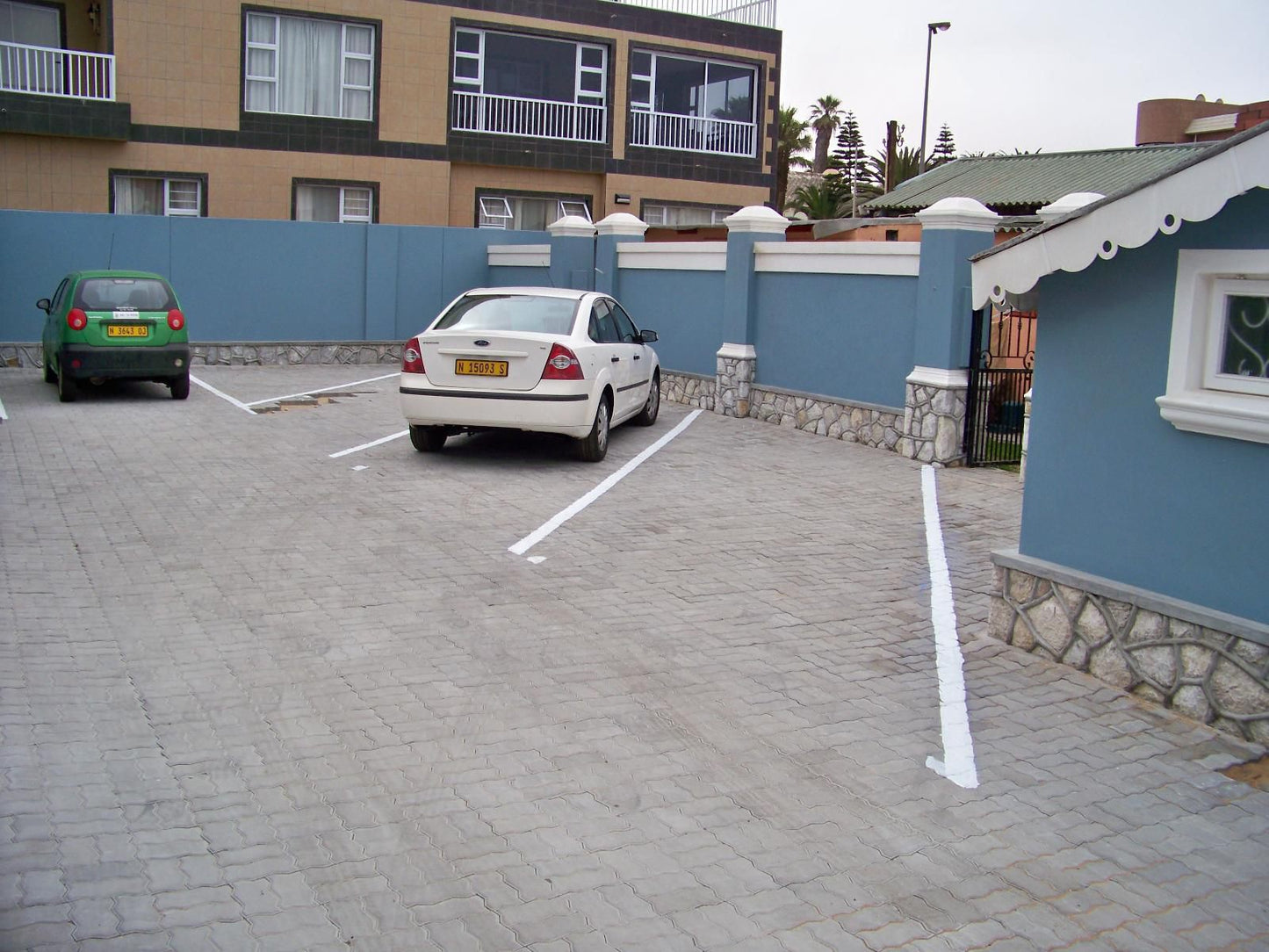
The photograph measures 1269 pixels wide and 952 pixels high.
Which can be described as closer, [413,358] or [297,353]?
[413,358]

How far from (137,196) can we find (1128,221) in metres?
23.1

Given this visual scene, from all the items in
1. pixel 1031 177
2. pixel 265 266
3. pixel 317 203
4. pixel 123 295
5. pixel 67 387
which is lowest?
pixel 67 387

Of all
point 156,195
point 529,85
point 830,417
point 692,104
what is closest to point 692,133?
Answer: point 692,104

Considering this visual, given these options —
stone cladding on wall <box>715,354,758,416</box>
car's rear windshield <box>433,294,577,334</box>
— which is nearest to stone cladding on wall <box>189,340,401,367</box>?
stone cladding on wall <box>715,354,758,416</box>

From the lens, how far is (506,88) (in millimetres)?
30125

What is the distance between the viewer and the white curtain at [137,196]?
24.4 meters

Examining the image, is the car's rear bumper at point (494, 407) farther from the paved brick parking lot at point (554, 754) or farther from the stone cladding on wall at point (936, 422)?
the stone cladding on wall at point (936, 422)

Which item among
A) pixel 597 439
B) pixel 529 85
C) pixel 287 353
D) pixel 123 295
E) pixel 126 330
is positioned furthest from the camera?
pixel 529 85

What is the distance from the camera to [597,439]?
1227 centimetres

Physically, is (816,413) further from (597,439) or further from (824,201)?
(824,201)

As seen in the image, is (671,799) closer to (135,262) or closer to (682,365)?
(682,365)

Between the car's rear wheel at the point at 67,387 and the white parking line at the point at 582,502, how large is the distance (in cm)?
749

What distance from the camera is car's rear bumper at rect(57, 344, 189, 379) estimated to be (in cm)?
1516

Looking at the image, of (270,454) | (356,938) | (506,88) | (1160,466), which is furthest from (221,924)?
(506,88)
